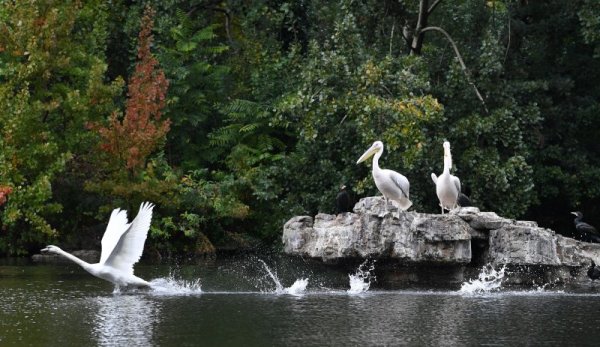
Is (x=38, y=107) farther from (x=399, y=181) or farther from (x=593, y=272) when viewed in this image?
(x=593, y=272)

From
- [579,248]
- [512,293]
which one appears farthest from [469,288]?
[579,248]

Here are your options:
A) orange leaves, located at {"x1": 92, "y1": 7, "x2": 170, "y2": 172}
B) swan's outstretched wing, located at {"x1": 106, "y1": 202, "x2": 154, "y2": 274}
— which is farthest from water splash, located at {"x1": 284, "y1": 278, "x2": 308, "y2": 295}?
orange leaves, located at {"x1": 92, "y1": 7, "x2": 170, "y2": 172}

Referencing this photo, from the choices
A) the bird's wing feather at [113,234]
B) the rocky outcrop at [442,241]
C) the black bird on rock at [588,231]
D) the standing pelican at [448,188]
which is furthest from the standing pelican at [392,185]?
the bird's wing feather at [113,234]

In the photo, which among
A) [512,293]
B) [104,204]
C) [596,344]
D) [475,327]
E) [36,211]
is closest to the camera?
[596,344]

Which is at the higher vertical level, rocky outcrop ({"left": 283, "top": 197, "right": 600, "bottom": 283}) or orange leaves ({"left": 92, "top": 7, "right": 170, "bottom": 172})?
orange leaves ({"left": 92, "top": 7, "right": 170, "bottom": 172})

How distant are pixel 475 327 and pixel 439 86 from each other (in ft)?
42.5

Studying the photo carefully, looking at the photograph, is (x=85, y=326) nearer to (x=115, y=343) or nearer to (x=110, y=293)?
(x=115, y=343)

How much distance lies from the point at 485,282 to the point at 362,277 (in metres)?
2.20

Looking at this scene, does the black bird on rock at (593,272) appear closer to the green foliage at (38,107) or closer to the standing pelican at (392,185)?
the standing pelican at (392,185)

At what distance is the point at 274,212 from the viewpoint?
29.5 metres

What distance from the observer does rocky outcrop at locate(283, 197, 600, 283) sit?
1955 cm

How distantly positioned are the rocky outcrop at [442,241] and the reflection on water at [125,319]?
3.57m

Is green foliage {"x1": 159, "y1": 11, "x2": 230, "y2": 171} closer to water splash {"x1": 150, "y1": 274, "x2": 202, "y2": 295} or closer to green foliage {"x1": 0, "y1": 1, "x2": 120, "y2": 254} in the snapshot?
green foliage {"x1": 0, "y1": 1, "x2": 120, "y2": 254}

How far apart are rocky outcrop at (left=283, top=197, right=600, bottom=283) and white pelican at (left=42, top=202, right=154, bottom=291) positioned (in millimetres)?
3266
